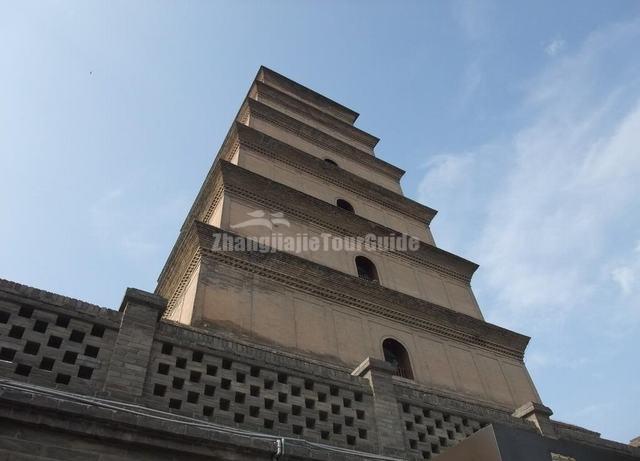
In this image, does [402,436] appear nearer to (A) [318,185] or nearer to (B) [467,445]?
(B) [467,445]

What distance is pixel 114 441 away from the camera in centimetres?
479

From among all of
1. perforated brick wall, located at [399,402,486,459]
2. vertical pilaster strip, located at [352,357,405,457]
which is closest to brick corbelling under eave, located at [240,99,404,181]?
vertical pilaster strip, located at [352,357,405,457]

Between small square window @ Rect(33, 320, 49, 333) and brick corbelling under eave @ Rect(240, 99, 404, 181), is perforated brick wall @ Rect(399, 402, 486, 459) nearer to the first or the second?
small square window @ Rect(33, 320, 49, 333)

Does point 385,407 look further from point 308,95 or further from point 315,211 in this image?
point 308,95

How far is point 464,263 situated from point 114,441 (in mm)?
10089

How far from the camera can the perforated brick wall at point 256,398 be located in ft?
18.9

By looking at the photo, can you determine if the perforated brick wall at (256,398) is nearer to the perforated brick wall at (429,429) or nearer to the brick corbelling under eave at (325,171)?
the perforated brick wall at (429,429)

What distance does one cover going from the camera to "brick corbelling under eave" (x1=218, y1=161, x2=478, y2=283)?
11.4 m

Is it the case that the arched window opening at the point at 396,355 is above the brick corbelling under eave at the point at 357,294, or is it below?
below

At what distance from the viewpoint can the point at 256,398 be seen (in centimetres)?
610

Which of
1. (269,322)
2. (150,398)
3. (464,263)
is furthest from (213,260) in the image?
(464,263)

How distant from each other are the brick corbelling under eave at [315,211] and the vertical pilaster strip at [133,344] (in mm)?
5290

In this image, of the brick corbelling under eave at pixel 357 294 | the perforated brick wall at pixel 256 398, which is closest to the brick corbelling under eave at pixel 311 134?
the brick corbelling under eave at pixel 357 294

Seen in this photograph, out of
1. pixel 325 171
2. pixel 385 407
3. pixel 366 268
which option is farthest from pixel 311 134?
pixel 385 407
